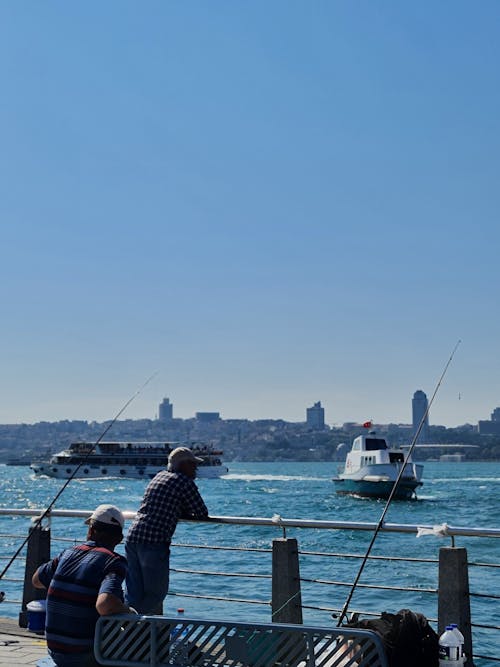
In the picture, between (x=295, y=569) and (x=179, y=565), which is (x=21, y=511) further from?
(x=179, y=565)

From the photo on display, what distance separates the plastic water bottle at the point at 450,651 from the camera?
14.7 feet

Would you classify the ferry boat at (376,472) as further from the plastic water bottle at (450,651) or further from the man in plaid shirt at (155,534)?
the plastic water bottle at (450,651)

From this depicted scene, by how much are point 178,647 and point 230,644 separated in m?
0.25

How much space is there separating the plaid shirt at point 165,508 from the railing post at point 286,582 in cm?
82

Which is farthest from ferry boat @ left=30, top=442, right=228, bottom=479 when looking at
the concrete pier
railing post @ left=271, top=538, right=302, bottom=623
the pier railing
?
railing post @ left=271, top=538, right=302, bottom=623

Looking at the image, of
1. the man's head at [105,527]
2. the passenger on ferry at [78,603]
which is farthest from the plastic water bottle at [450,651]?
the man's head at [105,527]

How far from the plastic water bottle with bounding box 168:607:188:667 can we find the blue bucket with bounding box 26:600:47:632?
117 inches

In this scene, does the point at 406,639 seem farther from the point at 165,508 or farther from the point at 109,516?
the point at 165,508

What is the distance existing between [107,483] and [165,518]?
96.3m

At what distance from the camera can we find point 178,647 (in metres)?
4.09

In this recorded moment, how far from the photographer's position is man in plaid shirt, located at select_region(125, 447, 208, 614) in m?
5.82

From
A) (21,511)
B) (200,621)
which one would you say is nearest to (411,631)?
(200,621)

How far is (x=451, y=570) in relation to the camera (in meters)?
5.95

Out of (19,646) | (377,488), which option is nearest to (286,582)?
(19,646)
